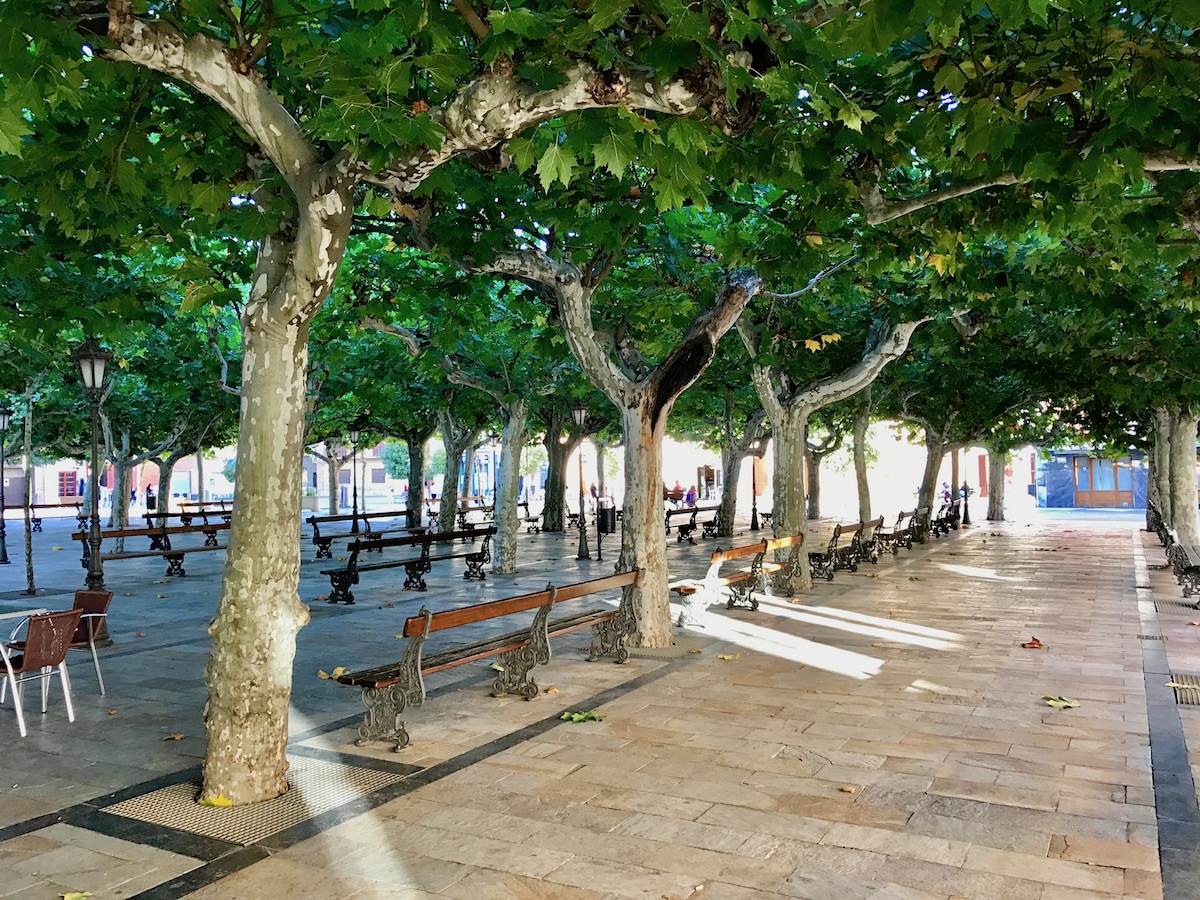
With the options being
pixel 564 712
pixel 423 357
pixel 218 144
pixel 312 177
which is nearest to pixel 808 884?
pixel 564 712

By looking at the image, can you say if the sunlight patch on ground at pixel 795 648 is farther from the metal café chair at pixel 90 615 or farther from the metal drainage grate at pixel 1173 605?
the metal café chair at pixel 90 615

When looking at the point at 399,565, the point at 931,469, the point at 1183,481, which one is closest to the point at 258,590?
the point at 399,565

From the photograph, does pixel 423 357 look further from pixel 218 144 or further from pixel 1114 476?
pixel 1114 476

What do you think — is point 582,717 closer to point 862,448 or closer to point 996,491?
point 862,448

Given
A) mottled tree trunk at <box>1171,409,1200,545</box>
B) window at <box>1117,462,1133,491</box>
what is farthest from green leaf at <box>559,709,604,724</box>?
window at <box>1117,462,1133,491</box>

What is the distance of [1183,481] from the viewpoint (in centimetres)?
1952

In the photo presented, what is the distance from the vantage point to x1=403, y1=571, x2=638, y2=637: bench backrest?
21.6 feet

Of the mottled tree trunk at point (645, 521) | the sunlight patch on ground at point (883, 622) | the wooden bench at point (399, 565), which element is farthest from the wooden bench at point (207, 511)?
the sunlight patch on ground at point (883, 622)

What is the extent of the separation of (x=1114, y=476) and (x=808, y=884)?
49.9 m

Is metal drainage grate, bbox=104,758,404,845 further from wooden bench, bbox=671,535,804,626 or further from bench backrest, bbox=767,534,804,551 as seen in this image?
bench backrest, bbox=767,534,804,551

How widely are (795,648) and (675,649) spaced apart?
1262 millimetres

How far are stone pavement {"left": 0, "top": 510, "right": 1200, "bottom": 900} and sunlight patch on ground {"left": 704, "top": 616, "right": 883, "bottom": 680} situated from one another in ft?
0.18

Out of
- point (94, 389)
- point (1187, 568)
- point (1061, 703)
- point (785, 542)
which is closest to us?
point (1061, 703)

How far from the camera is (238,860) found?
4.36 meters
